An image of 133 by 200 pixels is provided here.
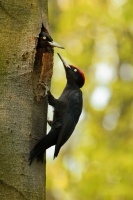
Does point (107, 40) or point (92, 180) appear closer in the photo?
point (92, 180)

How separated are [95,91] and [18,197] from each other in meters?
8.08

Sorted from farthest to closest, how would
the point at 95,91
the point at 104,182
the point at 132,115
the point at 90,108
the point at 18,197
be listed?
the point at 90,108, the point at 95,91, the point at 132,115, the point at 104,182, the point at 18,197

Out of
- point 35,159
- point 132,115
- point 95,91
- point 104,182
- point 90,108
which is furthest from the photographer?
point 90,108

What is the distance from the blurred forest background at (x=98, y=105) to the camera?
299 inches

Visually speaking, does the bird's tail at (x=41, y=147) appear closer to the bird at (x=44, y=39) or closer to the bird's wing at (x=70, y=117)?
the bird's wing at (x=70, y=117)

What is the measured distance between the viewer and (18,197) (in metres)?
2.96

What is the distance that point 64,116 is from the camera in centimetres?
405

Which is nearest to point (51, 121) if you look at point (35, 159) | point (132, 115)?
point (35, 159)

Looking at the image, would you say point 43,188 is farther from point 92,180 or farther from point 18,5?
point 92,180

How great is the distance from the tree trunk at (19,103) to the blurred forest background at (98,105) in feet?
11.1

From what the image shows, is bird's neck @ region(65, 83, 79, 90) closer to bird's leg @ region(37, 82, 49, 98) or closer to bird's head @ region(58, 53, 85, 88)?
bird's head @ region(58, 53, 85, 88)

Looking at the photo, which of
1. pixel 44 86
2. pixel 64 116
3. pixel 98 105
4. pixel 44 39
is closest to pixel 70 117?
pixel 64 116

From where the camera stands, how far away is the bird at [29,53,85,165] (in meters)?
3.30

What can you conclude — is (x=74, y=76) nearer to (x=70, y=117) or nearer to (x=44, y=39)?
(x=70, y=117)
